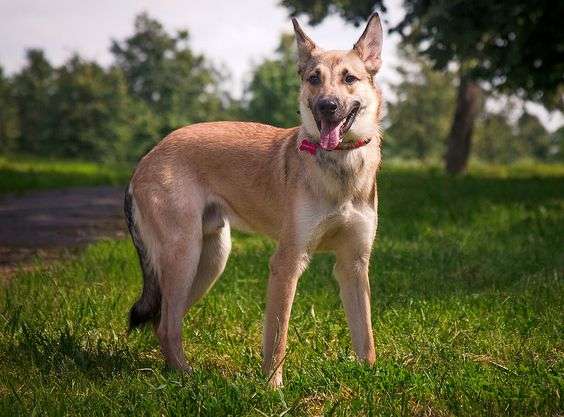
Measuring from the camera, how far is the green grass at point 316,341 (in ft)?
11.4

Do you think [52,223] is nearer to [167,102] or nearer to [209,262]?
[209,262]

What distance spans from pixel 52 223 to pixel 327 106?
27.1 ft

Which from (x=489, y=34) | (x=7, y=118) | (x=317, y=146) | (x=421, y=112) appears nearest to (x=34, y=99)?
(x=7, y=118)

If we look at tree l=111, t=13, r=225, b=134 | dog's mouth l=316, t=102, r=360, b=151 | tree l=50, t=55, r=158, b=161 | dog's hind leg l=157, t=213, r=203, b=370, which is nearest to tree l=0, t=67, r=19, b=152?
tree l=50, t=55, r=158, b=161

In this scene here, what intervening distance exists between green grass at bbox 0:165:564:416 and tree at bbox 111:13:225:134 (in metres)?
46.7

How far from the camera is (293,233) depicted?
4.15 meters

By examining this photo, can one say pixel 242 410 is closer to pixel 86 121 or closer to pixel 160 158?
pixel 160 158

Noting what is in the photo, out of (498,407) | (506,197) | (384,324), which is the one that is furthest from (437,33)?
(498,407)

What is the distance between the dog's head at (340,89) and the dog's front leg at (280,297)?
2.20 ft

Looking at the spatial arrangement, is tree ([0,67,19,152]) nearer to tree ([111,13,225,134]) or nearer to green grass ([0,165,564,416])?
tree ([111,13,225,134])

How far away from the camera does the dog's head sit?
4031 mm

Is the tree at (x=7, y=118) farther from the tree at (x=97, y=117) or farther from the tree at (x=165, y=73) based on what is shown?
the tree at (x=165, y=73)

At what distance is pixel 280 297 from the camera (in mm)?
4137

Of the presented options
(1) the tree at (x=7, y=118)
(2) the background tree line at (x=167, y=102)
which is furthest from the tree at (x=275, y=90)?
(1) the tree at (x=7, y=118)
